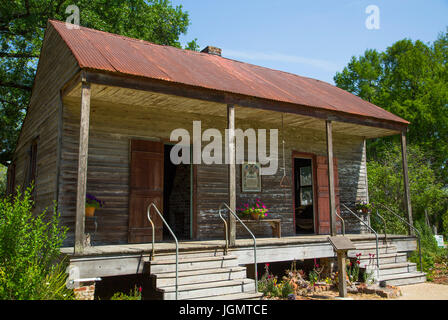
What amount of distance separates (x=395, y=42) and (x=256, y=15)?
1006 inches

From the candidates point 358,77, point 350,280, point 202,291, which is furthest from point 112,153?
point 358,77

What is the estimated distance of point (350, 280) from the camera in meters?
8.66

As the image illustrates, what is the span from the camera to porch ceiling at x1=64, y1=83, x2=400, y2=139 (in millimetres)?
7902

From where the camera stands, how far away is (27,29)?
1759 centimetres

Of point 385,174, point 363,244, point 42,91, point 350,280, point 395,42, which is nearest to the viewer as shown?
point 350,280

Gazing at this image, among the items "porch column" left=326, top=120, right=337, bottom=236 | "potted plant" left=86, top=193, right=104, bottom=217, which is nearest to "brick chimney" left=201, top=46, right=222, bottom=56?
"porch column" left=326, top=120, right=337, bottom=236

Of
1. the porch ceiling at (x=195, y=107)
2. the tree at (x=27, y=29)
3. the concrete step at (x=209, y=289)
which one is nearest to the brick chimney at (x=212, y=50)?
the porch ceiling at (x=195, y=107)

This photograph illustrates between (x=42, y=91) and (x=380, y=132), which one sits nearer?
(x=42, y=91)

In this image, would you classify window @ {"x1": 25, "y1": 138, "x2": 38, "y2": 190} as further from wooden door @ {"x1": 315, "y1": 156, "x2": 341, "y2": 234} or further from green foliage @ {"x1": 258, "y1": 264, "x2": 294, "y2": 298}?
wooden door @ {"x1": 315, "y1": 156, "x2": 341, "y2": 234}

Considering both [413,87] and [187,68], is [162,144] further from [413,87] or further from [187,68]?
[413,87]

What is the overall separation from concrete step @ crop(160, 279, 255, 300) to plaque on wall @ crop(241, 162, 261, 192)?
415cm

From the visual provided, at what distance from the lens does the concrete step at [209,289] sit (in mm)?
6125

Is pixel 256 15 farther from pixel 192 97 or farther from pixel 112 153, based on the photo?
pixel 112 153
